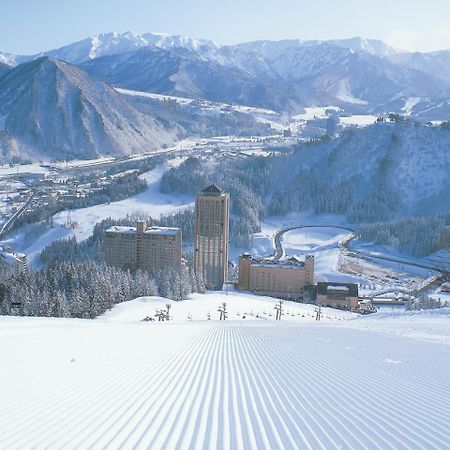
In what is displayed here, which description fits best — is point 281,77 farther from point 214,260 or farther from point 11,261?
point 11,261

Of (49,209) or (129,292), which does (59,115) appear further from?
(129,292)

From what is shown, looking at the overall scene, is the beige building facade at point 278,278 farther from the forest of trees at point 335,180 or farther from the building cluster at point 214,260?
the forest of trees at point 335,180

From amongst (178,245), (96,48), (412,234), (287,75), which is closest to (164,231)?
(178,245)

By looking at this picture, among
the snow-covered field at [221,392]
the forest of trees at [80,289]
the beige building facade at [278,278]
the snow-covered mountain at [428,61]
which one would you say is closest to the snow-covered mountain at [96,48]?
the snow-covered mountain at [428,61]

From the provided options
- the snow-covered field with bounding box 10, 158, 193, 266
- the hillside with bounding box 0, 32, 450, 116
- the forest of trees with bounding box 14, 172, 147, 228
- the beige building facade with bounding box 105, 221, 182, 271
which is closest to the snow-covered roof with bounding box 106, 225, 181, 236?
the beige building facade with bounding box 105, 221, 182, 271

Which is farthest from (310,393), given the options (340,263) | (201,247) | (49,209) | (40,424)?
(49,209)

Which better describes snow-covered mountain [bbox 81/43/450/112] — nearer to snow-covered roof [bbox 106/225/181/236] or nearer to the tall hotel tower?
the tall hotel tower
